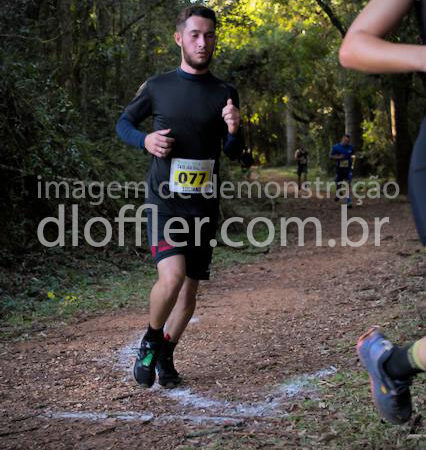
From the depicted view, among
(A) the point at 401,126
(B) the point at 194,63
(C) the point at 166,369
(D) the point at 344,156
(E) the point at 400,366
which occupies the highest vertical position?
(A) the point at 401,126

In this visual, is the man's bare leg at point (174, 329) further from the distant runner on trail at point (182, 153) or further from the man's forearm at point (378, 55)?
the man's forearm at point (378, 55)

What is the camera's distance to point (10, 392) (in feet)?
16.4

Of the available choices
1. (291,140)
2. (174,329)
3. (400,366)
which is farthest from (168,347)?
(291,140)

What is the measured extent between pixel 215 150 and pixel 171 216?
22.4 inches

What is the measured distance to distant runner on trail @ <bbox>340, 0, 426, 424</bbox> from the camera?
233cm

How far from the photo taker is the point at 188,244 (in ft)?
15.4

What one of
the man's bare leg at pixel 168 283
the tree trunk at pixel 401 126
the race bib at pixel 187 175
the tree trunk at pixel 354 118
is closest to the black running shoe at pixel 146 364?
the man's bare leg at pixel 168 283

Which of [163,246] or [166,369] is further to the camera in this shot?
[166,369]

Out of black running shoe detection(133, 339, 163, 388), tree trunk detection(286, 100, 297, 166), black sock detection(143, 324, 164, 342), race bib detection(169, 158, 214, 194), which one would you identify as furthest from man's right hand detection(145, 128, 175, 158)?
tree trunk detection(286, 100, 297, 166)

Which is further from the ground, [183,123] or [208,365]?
[183,123]

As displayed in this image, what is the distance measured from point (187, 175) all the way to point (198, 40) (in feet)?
2.98

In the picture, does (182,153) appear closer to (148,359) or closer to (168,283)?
(168,283)

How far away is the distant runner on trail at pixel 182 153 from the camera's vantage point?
15.1 ft

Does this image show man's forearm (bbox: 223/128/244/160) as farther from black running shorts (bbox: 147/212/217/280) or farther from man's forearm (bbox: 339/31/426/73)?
man's forearm (bbox: 339/31/426/73)
